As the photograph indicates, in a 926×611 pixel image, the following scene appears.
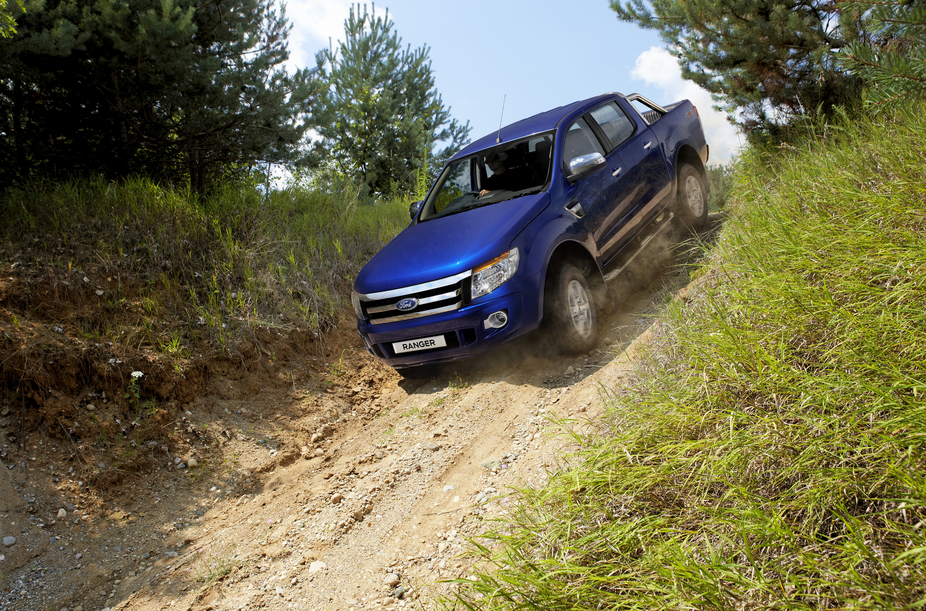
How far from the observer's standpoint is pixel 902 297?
8.34 ft

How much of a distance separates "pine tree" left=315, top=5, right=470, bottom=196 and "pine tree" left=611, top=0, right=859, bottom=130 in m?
7.34

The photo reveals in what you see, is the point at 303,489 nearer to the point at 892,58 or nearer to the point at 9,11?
the point at 892,58

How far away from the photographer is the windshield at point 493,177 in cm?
510

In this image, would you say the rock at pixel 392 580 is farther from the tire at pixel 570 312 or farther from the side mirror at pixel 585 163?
the side mirror at pixel 585 163

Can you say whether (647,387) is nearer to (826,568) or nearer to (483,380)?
(826,568)

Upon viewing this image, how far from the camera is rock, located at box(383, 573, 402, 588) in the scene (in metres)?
2.82

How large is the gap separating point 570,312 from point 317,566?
100 inches

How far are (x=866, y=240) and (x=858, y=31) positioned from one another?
3.43 metres

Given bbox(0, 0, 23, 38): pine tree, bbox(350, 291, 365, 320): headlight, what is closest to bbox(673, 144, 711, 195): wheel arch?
bbox(350, 291, 365, 320): headlight

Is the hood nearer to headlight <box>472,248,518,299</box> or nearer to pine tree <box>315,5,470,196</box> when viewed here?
headlight <box>472,248,518,299</box>

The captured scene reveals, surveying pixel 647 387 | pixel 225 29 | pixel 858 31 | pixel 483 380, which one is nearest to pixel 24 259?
pixel 225 29

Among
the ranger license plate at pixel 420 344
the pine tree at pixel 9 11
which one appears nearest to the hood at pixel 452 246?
the ranger license plate at pixel 420 344

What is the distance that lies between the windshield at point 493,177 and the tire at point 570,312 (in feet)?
2.85

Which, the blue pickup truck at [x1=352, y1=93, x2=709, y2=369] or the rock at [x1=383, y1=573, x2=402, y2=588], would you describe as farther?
the blue pickup truck at [x1=352, y1=93, x2=709, y2=369]
